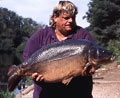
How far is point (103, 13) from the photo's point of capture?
35.6 metres

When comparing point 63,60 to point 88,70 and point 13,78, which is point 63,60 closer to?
point 88,70

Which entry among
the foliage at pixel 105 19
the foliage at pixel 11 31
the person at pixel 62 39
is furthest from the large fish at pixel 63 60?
the foliage at pixel 11 31

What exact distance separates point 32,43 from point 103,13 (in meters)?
32.9

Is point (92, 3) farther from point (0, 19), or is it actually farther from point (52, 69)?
point (0, 19)

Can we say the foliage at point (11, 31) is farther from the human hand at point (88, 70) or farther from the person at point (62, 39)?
the human hand at point (88, 70)

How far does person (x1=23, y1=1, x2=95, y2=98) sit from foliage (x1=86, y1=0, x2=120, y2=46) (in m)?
30.7

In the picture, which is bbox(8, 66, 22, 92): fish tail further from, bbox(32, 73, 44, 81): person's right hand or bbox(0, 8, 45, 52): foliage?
bbox(0, 8, 45, 52): foliage

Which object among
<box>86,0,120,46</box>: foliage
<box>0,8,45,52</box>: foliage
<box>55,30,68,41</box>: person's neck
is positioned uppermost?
<box>55,30,68,41</box>: person's neck

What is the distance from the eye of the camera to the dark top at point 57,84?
3368mm

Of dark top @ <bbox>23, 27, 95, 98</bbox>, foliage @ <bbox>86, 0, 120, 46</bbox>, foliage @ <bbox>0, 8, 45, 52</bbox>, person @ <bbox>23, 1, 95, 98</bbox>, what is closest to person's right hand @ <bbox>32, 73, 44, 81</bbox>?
person @ <bbox>23, 1, 95, 98</bbox>

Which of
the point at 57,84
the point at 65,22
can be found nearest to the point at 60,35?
the point at 65,22

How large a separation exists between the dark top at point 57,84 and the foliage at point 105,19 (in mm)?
30720

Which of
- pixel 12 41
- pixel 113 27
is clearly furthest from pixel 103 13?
pixel 12 41

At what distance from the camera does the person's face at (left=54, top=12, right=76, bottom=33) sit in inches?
132
